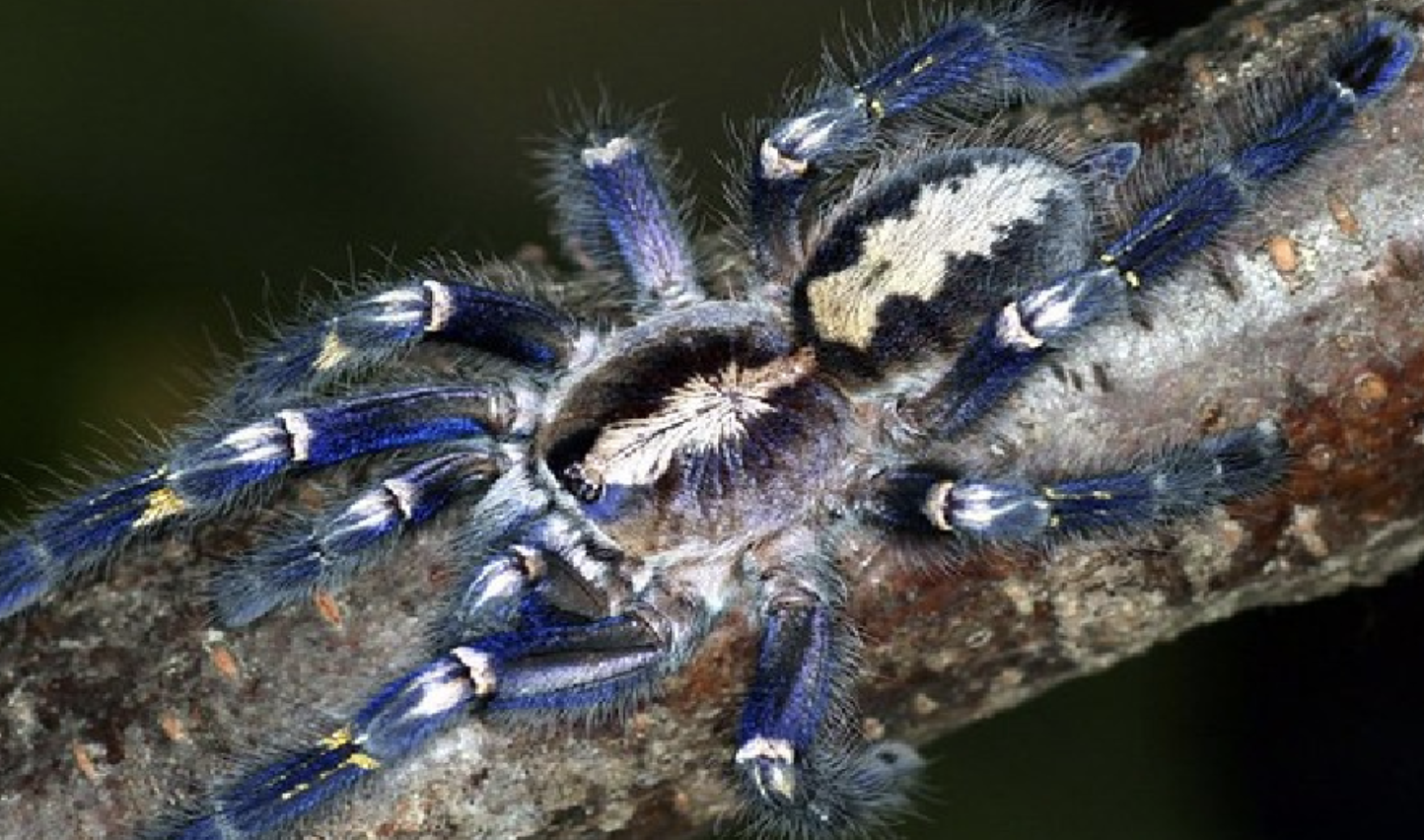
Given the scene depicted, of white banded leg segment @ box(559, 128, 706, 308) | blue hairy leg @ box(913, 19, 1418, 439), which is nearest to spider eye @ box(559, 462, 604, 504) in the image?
white banded leg segment @ box(559, 128, 706, 308)

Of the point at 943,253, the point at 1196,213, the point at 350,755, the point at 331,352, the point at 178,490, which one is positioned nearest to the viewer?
the point at 350,755

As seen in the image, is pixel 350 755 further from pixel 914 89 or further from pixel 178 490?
pixel 914 89

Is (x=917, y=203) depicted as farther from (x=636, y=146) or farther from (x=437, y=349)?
(x=437, y=349)

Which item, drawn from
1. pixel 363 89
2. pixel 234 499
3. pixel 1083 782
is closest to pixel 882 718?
pixel 234 499

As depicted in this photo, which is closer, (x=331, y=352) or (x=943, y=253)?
(x=943, y=253)

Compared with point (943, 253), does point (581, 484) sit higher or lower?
lower

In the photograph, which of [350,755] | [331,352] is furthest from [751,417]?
[350,755]
